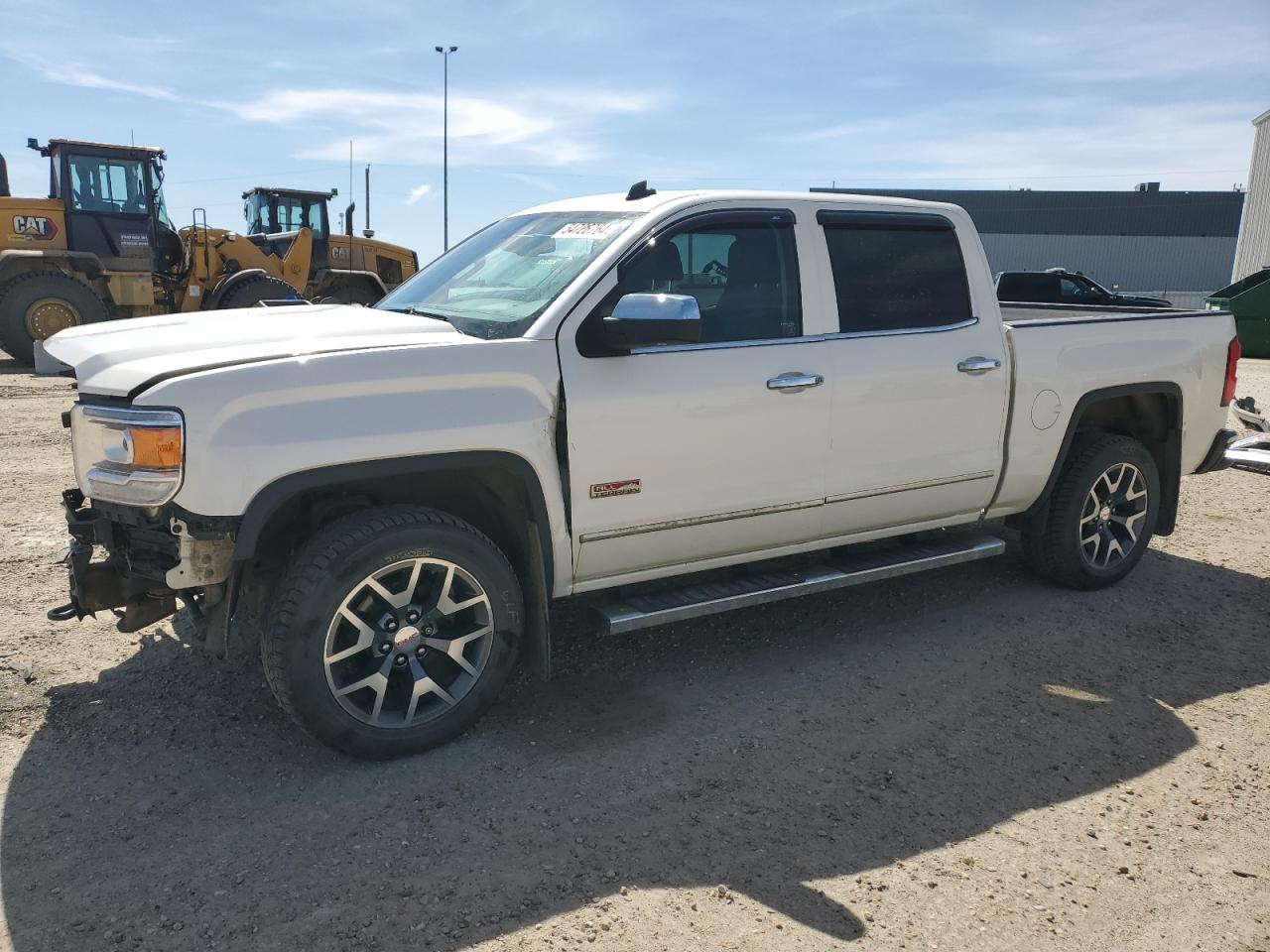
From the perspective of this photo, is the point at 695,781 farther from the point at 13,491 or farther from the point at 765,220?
the point at 13,491

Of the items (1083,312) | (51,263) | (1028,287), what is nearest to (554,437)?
(1083,312)

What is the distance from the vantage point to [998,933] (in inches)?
109

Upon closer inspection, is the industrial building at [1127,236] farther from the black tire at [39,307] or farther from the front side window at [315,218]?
the black tire at [39,307]

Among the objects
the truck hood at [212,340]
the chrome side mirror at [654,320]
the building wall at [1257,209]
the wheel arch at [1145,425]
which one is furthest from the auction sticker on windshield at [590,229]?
the building wall at [1257,209]

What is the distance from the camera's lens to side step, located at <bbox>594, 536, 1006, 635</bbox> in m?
3.98

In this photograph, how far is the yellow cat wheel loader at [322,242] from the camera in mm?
19281

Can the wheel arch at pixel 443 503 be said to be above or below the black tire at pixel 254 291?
below

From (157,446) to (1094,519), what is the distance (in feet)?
15.2

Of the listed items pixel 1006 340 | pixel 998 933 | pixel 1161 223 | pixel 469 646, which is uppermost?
pixel 1161 223

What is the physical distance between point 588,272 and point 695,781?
1923mm

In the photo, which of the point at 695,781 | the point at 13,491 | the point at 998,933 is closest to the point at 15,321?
the point at 13,491

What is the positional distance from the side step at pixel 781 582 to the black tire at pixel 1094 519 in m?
0.55

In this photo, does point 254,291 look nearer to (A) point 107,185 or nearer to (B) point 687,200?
(A) point 107,185

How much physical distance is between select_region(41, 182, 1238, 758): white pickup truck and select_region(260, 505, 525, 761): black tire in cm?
1
